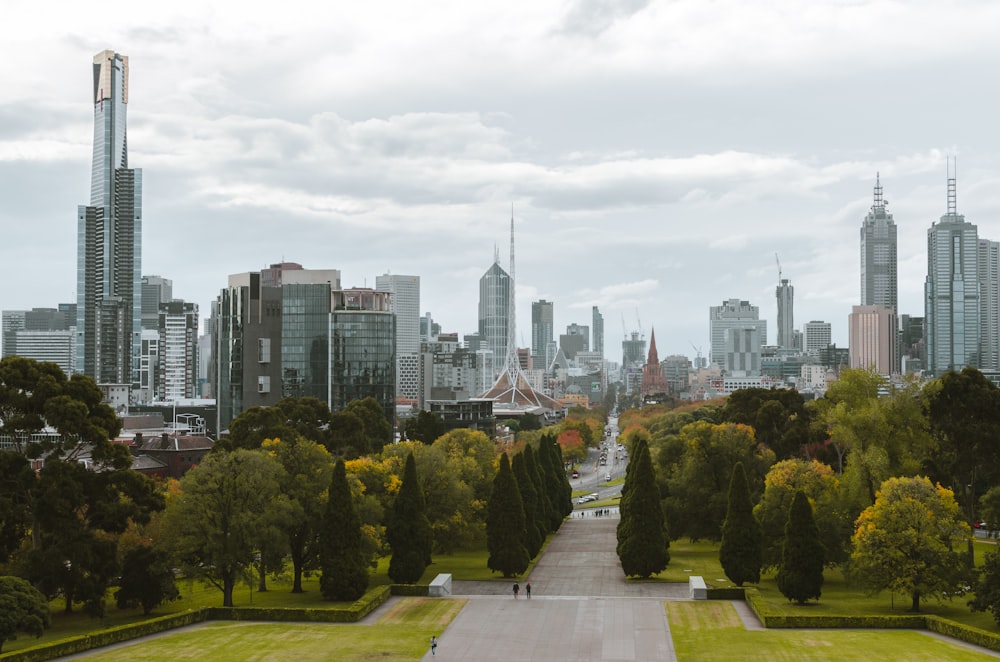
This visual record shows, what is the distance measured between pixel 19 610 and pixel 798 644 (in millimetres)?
33158

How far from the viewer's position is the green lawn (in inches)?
1816

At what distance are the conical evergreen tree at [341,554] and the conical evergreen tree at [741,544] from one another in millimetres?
20994

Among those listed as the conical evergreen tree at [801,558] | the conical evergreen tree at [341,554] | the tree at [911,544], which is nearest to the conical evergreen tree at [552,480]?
the conical evergreen tree at [341,554]

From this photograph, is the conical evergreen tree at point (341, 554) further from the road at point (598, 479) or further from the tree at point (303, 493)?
the road at point (598, 479)

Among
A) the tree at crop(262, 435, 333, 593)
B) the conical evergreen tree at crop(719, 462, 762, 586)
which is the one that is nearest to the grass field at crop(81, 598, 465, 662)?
the tree at crop(262, 435, 333, 593)

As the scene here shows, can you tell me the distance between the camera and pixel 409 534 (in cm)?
6444

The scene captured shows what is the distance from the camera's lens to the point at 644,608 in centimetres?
5691

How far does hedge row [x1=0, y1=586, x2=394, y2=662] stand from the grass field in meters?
0.87

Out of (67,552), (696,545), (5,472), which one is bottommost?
(696,545)

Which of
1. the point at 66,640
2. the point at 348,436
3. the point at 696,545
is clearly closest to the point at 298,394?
the point at 348,436

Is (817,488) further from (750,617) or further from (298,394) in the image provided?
(298,394)

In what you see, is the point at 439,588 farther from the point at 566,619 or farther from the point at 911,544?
the point at 911,544

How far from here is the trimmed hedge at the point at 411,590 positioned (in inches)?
2443

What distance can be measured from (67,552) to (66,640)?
5987 millimetres
